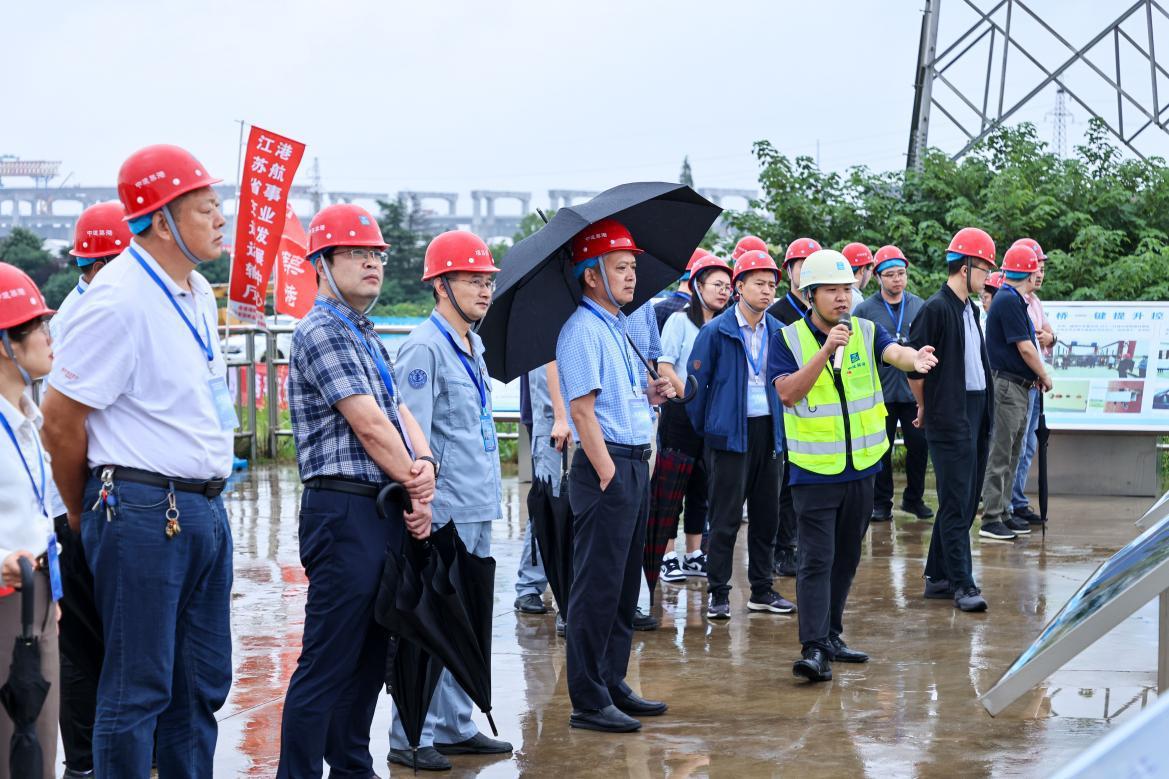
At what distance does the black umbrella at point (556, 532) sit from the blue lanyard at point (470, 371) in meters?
0.78

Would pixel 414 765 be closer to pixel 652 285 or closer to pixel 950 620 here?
pixel 652 285

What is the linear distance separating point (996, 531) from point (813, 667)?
4.38m

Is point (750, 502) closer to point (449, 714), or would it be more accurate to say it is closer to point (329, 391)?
point (449, 714)

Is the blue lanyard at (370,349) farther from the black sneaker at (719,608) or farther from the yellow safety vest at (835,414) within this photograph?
the black sneaker at (719,608)

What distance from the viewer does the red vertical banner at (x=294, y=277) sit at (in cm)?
1422

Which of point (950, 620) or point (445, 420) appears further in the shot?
point (950, 620)

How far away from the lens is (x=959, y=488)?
7.57 m

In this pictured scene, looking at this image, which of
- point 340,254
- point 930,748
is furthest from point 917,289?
point 340,254

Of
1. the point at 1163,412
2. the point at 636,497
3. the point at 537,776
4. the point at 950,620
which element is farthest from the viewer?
the point at 1163,412

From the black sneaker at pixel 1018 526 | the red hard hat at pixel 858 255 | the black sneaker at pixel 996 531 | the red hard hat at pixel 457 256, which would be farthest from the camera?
the red hard hat at pixel 858 255

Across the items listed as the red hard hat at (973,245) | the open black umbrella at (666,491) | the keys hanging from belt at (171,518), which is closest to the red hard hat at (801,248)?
the red hard hat at (973,245)

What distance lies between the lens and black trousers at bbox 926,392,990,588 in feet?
24.8

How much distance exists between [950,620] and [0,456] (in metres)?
5.35

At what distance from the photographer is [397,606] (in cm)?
430
